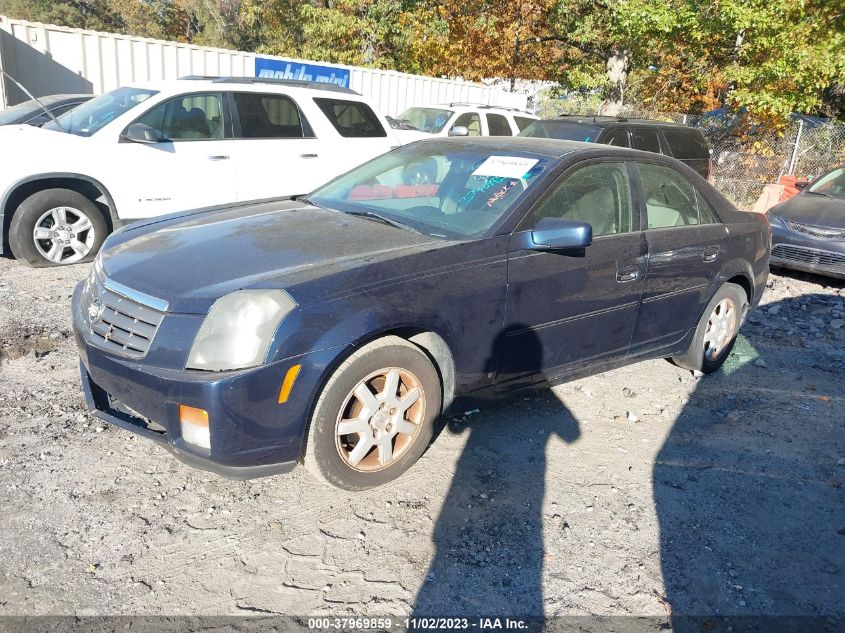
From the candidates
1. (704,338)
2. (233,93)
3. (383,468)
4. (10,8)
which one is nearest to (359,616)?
(383,468)

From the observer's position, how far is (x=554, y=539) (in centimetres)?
312

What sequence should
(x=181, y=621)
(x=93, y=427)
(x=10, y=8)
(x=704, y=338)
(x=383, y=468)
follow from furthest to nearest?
1. (x=10, y=8)
2. (x=704, y=338)
3. (x=93, y=427)
4. (x=383, y=468)
5. (x=181, y=621)

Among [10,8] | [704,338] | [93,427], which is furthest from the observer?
[10,8]

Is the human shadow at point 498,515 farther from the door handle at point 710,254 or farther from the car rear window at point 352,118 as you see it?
the car rear window at point 352,118

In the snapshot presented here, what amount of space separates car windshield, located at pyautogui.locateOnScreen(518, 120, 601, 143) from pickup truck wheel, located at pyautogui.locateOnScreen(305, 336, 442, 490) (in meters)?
7.06

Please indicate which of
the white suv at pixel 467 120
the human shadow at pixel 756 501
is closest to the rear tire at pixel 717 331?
the human shadow at pixel 756 501

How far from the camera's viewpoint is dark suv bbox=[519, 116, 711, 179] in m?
9.98

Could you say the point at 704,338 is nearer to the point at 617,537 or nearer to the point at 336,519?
the point at 617,537

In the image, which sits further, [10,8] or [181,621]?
[10,8]

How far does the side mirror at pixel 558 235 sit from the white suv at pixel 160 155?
4.53 m

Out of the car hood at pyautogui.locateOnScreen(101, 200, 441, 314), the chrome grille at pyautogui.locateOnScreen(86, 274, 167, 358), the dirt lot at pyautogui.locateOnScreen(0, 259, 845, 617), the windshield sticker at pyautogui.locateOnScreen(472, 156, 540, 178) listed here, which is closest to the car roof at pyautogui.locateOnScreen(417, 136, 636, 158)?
the windshield sticker at pyautogui.locateOnScreen(472, 156, 540, 178)

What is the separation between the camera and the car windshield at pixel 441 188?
376 cm

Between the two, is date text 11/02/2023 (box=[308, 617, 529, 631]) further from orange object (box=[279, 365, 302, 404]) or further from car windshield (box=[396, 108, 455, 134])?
car windshield (box=[396, 108, 455, 134])

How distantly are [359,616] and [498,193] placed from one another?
2.31 metres
